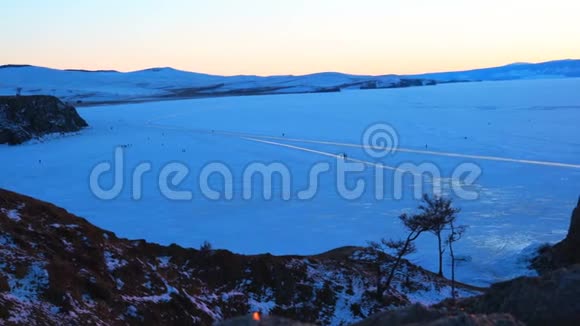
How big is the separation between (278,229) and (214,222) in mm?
3203

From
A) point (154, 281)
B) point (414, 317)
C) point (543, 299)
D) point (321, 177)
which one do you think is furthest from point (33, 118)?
point (414, 317)

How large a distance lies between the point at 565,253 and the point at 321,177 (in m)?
18.9

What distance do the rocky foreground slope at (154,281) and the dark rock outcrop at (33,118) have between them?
54.1m

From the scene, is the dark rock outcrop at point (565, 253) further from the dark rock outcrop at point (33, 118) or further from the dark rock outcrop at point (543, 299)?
the dark rock outcrop at point (33, 118)

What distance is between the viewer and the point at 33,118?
70.9 meters

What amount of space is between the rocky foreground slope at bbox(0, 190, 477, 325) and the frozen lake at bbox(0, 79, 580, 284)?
14.4 feet

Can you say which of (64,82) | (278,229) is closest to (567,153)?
(278,229)

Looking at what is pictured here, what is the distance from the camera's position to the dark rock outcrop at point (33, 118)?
65188mm

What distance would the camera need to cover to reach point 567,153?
43062mm

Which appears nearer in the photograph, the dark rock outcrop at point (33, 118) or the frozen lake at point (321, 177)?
the frozen lake at point (321, 177)

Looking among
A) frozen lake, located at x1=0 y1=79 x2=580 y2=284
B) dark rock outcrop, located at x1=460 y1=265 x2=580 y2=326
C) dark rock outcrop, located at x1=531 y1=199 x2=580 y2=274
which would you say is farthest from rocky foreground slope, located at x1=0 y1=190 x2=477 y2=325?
dark rock outcrop, located at x1=460 y1=265 x2=580 y2=326

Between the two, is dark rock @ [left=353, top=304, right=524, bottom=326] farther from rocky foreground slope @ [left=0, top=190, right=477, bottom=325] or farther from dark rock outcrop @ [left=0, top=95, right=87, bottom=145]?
dark rock outcrop @ [left=0, top=95, right=87, bottom=145]

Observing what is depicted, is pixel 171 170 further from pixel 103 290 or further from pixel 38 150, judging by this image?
pixel 103 290

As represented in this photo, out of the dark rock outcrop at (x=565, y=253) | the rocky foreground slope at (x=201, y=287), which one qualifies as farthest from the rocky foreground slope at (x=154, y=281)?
the dark rock outcrop at (x=565, y=253)
